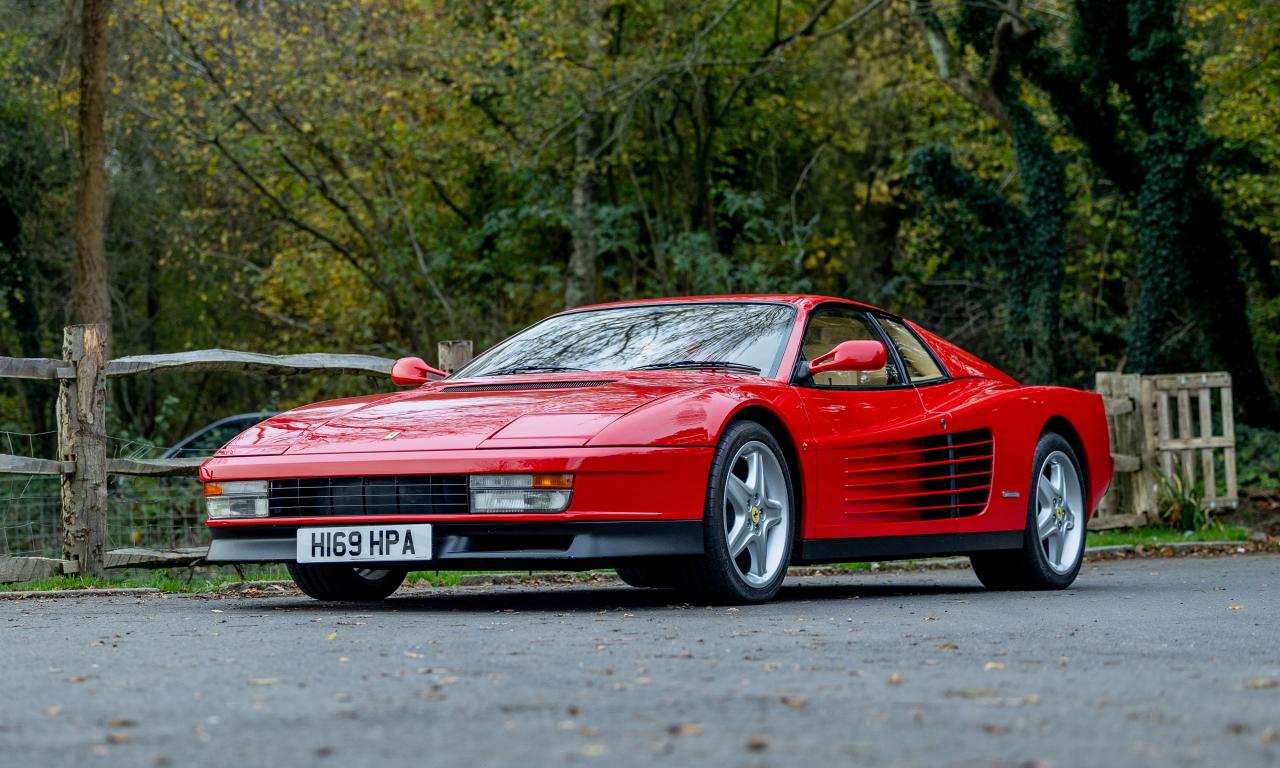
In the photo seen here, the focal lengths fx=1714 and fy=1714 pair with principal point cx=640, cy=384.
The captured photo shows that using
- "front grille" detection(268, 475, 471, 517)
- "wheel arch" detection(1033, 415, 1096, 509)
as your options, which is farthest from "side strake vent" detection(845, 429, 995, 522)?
"front grille" detection(268, 475, 471, 517)

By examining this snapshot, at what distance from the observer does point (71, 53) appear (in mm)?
20500

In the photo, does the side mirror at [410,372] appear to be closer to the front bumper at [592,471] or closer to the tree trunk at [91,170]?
the front bumper at [592,471]

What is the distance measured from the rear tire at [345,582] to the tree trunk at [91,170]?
1141cm

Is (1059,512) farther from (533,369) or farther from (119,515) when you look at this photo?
(119,515)

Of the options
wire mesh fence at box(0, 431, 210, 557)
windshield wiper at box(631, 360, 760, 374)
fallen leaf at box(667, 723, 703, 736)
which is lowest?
fallen leaf at box(667, 723, 703, 736)

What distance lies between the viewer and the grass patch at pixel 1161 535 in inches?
566

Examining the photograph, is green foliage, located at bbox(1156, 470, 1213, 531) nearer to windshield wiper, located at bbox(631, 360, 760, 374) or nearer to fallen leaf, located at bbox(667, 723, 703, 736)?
windshield wiper, located at bbox(631, 360, 760, 374)

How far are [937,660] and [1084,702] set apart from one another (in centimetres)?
95

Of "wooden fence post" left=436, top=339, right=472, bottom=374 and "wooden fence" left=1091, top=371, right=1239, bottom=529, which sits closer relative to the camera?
"wooden fence post" left=436, top=339, right=472, bottom=374

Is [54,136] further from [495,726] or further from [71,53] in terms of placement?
[495,726]

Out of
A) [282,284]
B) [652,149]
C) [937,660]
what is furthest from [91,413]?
[282,284]

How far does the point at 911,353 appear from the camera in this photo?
891cm

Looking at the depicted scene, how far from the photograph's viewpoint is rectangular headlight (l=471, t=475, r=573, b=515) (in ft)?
21.8

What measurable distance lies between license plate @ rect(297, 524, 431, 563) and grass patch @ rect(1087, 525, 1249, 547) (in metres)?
8.56
